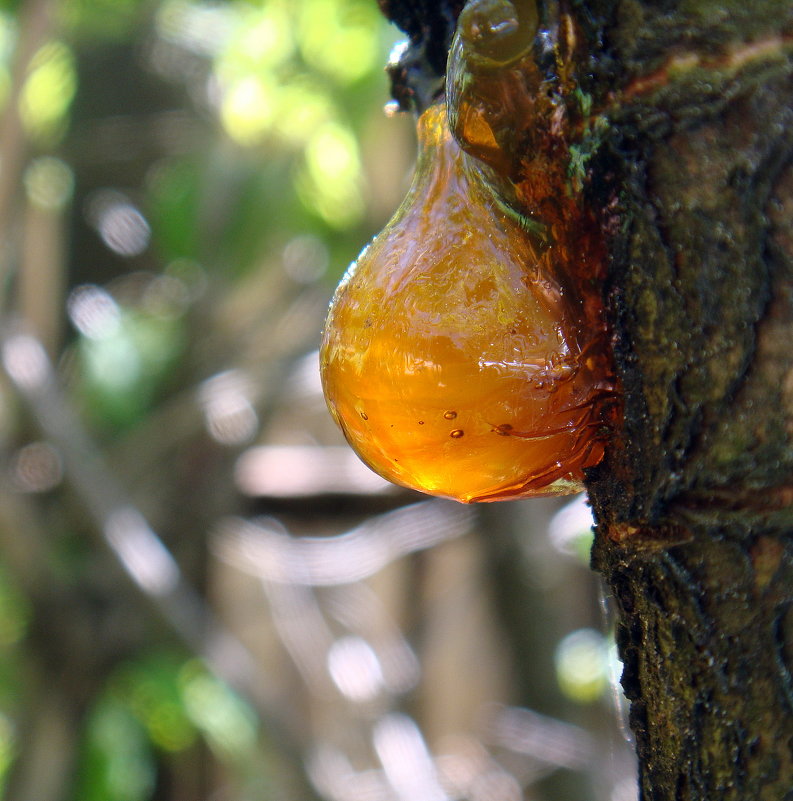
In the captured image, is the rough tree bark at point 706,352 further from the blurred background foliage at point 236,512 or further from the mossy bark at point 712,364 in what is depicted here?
the blurred background foliage at point 236,512

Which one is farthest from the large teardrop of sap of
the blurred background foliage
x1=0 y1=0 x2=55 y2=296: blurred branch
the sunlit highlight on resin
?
x1=0 y1=0 x2=55 y2=296: blurred branch

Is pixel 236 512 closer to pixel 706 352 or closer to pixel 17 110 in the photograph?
pixel 17 110

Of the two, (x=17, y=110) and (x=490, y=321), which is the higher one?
(x=17, y=110)

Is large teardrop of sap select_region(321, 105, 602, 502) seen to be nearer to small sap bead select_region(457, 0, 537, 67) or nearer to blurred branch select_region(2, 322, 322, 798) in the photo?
small sap bead select_region(457, 0, 537, 67)

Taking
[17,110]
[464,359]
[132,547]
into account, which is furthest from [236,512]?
[464,359]

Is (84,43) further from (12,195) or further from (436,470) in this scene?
(436,470)

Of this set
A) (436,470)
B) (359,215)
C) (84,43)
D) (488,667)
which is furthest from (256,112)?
(436,470)
